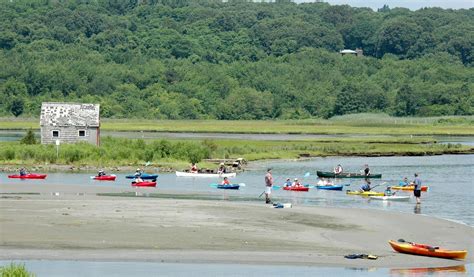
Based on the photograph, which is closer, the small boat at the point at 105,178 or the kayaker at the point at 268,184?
the kayaker at the point at 268,184

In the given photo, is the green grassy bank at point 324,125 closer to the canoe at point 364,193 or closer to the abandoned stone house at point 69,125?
the abandoned stone house at point 69,125

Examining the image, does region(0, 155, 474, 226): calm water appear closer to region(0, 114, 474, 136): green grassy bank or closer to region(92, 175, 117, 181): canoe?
region(92, 175, 117, 181): canoe

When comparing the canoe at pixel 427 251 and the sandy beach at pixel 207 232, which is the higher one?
the canoe at pixel 427 251

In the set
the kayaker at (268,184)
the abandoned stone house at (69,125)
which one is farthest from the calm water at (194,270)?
the abandoned stone house at (69,125)

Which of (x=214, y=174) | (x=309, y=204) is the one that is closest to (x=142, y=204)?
(x=309, y=204)

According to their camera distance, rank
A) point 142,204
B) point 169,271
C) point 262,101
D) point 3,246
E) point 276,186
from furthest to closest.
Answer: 1. point 262,101
2. point 276,186
3. point 142,204
4. point 3,246
5. point 169,271

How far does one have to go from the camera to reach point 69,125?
8312 centimetres

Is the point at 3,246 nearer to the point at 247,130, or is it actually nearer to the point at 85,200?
the point at 85,200

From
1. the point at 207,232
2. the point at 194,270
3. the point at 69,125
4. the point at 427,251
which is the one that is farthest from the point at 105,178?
the point at 194,270

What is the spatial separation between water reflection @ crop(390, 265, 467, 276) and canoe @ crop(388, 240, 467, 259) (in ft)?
3.11

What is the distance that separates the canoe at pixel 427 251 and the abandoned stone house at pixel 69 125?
166 feet

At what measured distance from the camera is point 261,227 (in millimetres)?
40094

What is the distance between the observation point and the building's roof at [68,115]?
273 feet

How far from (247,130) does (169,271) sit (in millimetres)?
111086
